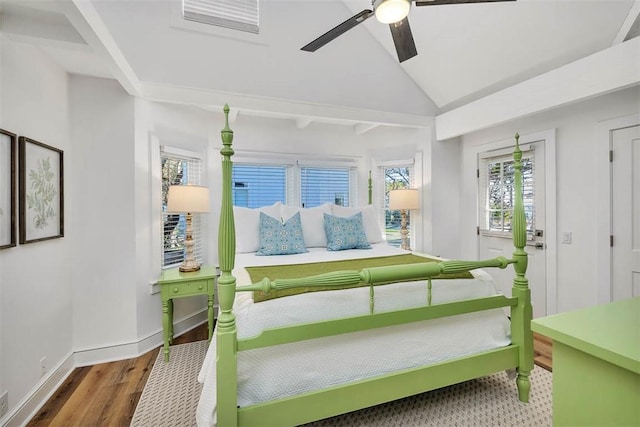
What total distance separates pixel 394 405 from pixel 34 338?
2344 mm

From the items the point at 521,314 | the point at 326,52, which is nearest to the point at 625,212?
the point at 521,314

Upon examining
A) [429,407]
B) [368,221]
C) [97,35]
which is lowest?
[429,407]

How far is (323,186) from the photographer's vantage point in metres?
4.18

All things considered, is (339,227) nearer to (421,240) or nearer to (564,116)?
(421,240)

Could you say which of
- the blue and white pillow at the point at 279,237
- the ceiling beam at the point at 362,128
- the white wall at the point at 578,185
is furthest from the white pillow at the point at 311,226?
the white wall at the point at 578,185

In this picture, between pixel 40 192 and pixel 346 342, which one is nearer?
pixel 346 342

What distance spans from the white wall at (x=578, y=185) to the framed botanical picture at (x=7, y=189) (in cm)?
417

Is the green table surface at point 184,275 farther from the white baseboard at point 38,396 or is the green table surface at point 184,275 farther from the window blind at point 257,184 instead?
the window blind at point 257,184

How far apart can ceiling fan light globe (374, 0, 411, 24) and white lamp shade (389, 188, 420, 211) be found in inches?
89.6

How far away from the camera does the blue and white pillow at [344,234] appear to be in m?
3.14

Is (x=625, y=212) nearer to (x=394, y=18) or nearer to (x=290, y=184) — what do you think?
(x=394, y=18)

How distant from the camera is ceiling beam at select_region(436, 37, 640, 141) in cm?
209

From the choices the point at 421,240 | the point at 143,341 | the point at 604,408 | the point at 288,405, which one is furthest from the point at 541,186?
the point at 143,341

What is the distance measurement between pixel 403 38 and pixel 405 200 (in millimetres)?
2089
